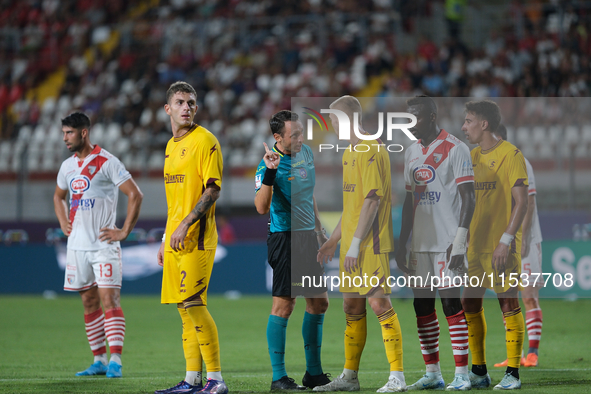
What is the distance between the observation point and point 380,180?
6.28 meters

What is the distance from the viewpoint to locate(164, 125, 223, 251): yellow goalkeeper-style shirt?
605 cm

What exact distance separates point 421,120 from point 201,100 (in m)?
15.2

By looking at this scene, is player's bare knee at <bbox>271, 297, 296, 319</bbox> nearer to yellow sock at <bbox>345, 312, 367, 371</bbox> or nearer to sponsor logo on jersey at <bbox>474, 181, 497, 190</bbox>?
yellow sock at <bbox>345, 312, 367, 371</bbox>

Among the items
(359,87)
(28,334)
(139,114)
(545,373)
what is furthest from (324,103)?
(139,114)

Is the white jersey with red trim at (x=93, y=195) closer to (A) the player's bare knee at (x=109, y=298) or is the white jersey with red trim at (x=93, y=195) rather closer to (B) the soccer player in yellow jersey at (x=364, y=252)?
(A) the player's bare knee at (x=109, y=298)

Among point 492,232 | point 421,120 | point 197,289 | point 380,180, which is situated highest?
point 421,120

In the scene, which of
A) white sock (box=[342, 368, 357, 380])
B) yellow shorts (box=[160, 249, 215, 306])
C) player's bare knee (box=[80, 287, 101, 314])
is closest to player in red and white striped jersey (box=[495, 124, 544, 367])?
white sock (box=[342, 368, 357, 380])

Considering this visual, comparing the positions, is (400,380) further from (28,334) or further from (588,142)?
(588,142)

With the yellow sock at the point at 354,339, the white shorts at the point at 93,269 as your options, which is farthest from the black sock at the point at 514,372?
the white shorts at the point at 93,269

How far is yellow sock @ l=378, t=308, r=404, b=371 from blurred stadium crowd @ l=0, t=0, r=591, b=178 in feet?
36.4

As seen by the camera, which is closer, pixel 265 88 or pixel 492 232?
pixel 492 232

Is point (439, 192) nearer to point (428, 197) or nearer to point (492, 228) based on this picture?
point (428, 197)

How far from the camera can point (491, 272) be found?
21.6 feet

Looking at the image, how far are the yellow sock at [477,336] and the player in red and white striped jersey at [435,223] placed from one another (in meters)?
0.24
